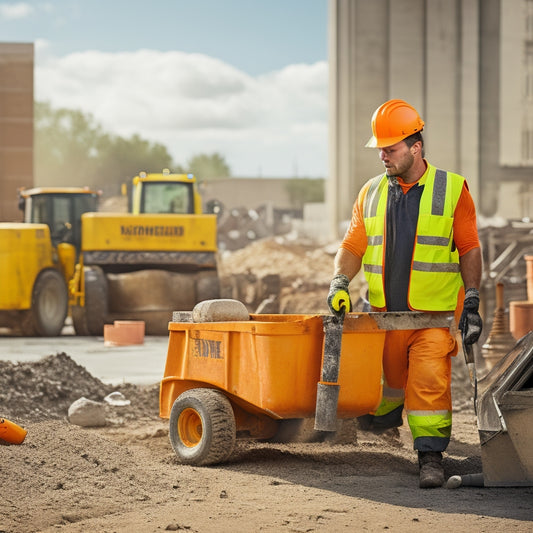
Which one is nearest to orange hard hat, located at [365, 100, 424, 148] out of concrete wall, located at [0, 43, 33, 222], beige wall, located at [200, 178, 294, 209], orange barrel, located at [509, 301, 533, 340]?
orange barrel, located at [509, 301, 533, 340]

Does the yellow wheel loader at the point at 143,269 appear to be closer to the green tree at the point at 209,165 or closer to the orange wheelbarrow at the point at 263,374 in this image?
A: the orange wheelbarrow at the point at 263,374

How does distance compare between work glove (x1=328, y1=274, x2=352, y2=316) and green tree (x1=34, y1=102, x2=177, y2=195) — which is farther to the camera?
green tree (x1=34, y1=102, x2=177, y2=195)

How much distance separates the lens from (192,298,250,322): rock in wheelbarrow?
6086 mm

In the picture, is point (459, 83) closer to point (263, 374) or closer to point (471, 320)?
point (471, 320)

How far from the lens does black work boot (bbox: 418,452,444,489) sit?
5.36 metres

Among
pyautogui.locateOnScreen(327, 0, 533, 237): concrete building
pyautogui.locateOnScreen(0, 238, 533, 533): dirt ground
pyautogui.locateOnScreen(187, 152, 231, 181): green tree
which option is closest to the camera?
pyautogui.locateOnScreen(0, 238, 533, 533): dirt ground

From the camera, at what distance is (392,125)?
5.72 meters

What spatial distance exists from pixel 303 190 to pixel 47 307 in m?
61.1

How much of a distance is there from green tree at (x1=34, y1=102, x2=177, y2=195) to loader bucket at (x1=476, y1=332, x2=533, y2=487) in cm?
7929

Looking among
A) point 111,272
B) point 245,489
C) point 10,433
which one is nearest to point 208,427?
point 245,489

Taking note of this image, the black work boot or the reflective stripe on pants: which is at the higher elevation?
the reflective stripe on pants

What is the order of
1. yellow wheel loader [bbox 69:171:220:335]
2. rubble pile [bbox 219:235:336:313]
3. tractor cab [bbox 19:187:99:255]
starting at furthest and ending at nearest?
rubble pile [bbox 219:235:336:313] < tractor cab [bbox 19:187:99:255] < yellow wheel loader [bbox 69:171:220:335]

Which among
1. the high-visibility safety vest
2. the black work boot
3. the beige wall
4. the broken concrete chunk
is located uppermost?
the beige wall

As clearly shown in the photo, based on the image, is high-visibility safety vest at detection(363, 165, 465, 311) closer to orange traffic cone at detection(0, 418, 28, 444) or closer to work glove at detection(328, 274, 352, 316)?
work glove at detection(328, 274, 352, 316)
